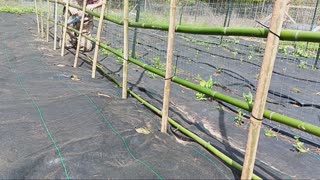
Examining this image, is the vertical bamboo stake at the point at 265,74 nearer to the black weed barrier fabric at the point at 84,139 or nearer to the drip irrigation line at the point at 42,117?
the black weed barrier fabric at the point at 84,139

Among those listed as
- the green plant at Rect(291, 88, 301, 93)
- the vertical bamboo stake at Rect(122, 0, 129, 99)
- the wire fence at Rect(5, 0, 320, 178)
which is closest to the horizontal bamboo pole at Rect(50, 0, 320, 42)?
the wire fence at Rect(5, 0, 320, 178)

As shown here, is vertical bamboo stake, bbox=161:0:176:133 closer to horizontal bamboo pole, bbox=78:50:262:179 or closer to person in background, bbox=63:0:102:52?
horizontal bamboo pole, bbox=78:50:262:179

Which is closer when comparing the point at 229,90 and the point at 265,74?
the point at 265,74

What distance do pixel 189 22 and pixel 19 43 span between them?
11.0 m

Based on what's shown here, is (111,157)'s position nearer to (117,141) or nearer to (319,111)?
(117,141)

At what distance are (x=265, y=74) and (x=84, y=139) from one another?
1560 millimetres

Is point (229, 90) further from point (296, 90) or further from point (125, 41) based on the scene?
point (125, 41)

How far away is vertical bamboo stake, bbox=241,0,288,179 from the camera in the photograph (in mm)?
1785

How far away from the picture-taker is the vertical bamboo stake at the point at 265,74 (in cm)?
179

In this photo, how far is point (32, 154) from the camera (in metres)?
2.50

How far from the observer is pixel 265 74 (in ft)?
6.12

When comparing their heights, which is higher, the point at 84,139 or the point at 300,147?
the point at 84,139

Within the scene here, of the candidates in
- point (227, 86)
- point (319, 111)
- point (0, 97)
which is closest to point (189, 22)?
point (227, 86)

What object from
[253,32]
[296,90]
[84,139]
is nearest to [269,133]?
[253,32]
